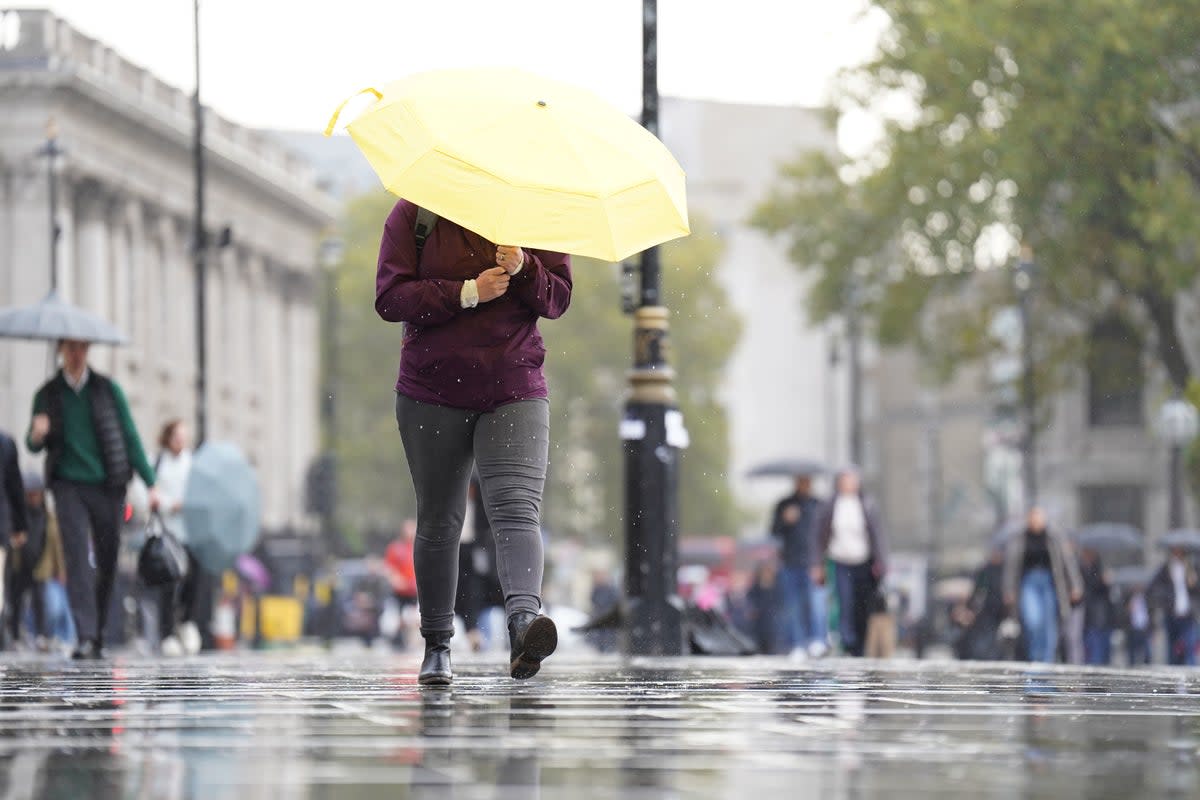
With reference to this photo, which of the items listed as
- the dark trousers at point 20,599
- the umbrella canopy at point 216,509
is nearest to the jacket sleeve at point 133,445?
the umbrella canopy at point 216,509

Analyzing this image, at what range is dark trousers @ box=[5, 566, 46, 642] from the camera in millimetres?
22078

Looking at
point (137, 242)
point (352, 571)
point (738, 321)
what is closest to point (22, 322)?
point (352, 571)

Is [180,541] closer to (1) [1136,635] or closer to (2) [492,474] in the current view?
(2) [492,474]

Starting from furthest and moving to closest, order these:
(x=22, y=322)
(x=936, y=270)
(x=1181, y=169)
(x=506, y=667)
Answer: (x=936, y=270)
(x=1181, y=169)
(x=22, y=322)
(x=506, y=667)

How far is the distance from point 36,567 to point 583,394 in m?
65.0

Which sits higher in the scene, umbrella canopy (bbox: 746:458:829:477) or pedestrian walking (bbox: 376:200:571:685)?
umbrella canopy (bbox: 746:458:829:477)

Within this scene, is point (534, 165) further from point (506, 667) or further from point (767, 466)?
point (767, 466)

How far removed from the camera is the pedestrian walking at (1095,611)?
32219mm

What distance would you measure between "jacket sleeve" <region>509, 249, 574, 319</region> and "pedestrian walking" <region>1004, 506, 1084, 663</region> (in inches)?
572

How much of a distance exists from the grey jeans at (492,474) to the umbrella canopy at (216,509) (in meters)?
10.3

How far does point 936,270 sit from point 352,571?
69.8 ft

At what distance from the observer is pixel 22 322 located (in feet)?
59.9

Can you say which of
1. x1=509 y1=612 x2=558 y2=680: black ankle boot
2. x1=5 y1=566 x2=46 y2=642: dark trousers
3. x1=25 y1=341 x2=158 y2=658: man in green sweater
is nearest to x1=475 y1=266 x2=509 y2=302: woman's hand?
x1=509 y1=612 x2=558 y2=680: black ankle boot

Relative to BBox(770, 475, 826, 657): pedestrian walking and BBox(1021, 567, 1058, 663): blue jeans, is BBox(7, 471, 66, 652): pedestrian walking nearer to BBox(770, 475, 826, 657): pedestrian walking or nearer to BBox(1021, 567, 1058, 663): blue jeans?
BBox(770, 475, 826, 657): pedestrian walking
